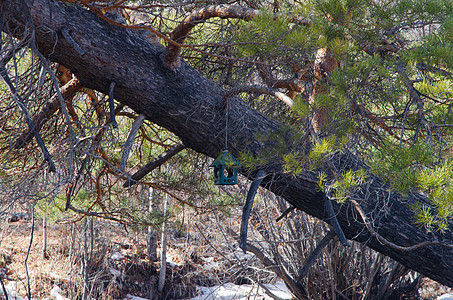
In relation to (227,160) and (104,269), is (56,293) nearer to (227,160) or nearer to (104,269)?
(104,269)

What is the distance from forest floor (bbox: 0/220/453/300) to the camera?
6285mm

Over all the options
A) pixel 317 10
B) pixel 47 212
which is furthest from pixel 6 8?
pixel 47 212

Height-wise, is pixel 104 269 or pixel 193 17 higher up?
pixel 193 17

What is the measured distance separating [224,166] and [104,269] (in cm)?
563

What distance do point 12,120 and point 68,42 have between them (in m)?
1.54

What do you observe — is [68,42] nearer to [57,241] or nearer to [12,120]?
[12,120]

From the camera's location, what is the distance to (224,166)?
2.42 meters

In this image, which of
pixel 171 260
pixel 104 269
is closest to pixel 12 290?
pixel 104 269

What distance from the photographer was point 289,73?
3.13 meters

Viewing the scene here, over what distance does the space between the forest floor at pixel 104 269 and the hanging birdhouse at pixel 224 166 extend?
3.59 meters

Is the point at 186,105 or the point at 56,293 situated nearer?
the point at 186,105

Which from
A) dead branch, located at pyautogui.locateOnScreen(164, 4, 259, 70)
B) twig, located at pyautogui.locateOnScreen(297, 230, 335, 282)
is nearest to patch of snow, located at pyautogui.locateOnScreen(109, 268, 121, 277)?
twig, located at pyautogui.locateOnScreen(297, 230, 335, 282)

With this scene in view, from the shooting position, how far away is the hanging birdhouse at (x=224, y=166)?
232 cm

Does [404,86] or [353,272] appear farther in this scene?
[353,272]
